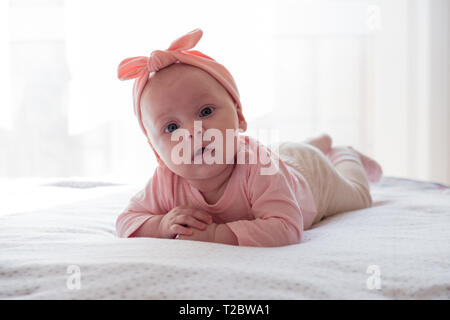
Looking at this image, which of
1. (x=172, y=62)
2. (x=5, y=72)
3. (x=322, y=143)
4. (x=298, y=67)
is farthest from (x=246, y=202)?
(x=5, y=72)

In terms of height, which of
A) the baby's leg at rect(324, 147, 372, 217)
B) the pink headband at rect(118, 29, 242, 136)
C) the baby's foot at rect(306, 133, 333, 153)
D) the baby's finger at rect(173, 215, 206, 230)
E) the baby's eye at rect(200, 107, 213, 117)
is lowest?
the baby's leg at rect(324, 147, 372, 217)

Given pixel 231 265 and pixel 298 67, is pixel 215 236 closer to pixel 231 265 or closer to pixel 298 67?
pixel 231 265

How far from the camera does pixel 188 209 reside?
0.88 m

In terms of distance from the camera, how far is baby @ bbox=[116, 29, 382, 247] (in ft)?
2.74

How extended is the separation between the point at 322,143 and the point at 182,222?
922mm

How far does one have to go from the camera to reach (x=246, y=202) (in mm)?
929

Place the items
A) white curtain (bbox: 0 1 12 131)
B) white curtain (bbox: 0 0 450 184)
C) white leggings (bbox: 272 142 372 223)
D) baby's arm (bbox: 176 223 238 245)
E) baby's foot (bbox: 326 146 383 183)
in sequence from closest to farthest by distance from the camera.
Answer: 1. baby's arm (bbox: 176 223 238 245)
2. white leggings (bbox: 272 142 372 223)
3. baby's foot (bbox: 326 146 383 183)
4. white curtain (bbox: 0 0 450 184)
5. white curtain (bbox: 0 1 12 131)

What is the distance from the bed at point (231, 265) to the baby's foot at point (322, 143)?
0.62 meters

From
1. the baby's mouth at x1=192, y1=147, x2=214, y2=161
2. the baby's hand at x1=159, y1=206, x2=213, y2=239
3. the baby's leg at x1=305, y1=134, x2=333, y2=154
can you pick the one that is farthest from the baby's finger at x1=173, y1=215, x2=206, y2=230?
the baby's leg at x1=305, y1=134, x2=333, y2=154

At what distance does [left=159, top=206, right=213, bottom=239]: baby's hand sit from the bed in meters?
0.07

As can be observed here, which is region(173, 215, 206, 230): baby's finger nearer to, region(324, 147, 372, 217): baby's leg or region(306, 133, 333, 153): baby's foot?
region(324, 147, 372, 217): baby's leg

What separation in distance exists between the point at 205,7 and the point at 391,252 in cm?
262

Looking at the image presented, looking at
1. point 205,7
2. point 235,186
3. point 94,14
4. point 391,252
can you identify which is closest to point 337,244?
point 391,252
